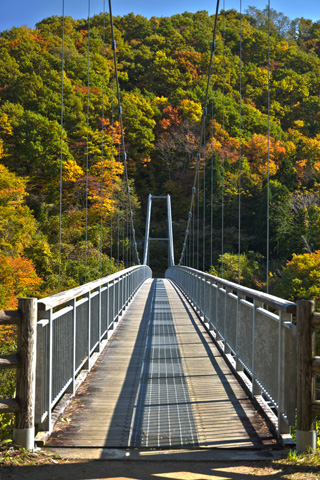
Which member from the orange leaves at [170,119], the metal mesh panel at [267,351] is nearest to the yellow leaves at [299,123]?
the orange leaves at [170,119]

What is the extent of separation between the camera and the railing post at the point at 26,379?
3.15m

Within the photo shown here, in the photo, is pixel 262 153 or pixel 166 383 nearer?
pixel 166 383

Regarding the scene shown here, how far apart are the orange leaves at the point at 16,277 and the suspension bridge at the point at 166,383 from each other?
19068 mm

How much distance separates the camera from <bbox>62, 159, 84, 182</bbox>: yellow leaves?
3593 centimetres

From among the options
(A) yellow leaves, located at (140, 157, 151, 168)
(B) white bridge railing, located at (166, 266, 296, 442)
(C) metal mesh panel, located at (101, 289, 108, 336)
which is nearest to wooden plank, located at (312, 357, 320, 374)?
(B) white bridge railing, located at (166, 266, 296, 442)

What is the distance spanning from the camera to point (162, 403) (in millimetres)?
4320

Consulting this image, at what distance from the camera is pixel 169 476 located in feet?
9.38

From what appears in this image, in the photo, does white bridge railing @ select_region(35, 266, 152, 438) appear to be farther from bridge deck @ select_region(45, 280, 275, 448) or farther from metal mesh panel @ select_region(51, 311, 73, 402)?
bridge deck @ select_region(45, 280, 275, 448)

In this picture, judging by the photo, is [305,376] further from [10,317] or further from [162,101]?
[162,101]

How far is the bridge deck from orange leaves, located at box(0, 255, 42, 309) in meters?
18.2

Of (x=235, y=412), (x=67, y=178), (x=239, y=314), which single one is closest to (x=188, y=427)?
(x=235, y=412)

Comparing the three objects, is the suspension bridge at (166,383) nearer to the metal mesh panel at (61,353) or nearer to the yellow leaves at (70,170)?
the metal mesh panel at (61,353)

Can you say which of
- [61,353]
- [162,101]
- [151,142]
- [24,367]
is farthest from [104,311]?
[151,142]

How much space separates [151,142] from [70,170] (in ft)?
55.1
